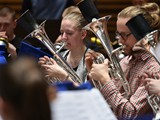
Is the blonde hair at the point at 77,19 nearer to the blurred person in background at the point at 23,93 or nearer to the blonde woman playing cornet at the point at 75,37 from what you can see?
the blonde woman playing cornet at the point at 75,37

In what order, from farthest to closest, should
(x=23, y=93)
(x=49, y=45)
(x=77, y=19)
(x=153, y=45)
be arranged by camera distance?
(x=77, y=19) < (x=49, y=45) < (x=153, y=45) < (x=23, y=93)

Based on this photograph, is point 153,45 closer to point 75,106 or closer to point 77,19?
point 77,19

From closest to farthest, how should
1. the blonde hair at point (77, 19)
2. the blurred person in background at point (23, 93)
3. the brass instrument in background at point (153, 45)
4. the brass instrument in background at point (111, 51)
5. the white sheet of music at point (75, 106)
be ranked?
the blurred person in background at point (23, 93) → the white sheet of music at point (75, 106) → the brass instrument in background at point (153, 45) → the brass instrument in background at point (111, 51) → the blonde hair at point (77, 19)

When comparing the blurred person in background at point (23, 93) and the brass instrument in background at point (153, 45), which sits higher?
the blurred person in background at point (23, 93)

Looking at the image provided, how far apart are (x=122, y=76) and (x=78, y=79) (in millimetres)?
277

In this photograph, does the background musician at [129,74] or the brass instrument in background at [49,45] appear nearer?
the background musician at [129,74]

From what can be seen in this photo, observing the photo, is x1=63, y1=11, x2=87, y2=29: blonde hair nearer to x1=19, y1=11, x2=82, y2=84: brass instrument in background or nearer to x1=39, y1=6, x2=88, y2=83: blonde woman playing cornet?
x1=39, y1=6, x2=88, y2=83: blonde woman playing cornet

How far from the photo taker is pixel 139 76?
2.55 m

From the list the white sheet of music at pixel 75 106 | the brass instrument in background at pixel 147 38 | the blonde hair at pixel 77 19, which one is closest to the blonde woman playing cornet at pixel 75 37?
the blonde hair at pixel 77 19

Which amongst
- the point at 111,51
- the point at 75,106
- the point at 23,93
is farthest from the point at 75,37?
the point at 23,93

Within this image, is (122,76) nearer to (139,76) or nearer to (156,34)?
(139,76)

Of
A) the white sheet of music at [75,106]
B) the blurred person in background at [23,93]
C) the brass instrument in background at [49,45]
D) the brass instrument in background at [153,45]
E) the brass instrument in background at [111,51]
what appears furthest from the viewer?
the brass instrument in background at [49,45]

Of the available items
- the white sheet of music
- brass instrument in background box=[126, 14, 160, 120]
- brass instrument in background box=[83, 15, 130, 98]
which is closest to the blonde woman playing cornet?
brass instrument in background box=[83, 15, 130, 98]

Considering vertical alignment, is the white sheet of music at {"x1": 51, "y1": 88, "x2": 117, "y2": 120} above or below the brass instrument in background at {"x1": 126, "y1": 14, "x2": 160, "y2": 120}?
above
